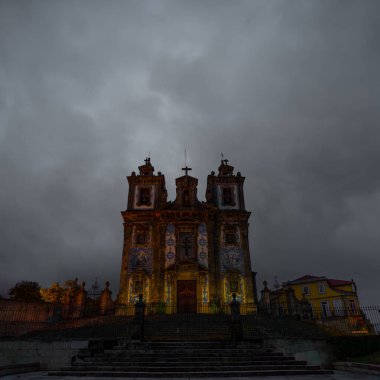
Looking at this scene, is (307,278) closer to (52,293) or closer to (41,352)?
(52,293)

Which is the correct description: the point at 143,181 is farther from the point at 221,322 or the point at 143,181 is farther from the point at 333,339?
the point at 333,339

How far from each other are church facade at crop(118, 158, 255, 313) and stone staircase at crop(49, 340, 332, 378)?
13.6 meters

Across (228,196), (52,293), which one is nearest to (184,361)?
(228,196)

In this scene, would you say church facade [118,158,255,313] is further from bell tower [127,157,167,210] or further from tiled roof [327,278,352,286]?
tiled roof [327,278,352,286]

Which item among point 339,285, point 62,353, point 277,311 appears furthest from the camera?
point 339,285

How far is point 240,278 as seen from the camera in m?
26.8

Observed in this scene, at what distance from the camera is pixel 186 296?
26.1 meters

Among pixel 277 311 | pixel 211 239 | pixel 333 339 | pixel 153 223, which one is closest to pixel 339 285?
pixel 277 311

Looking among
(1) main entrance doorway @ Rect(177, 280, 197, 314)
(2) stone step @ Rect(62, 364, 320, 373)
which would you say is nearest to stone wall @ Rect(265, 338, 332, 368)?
(2) stone step @ Rect(62, 364, 320, 373)

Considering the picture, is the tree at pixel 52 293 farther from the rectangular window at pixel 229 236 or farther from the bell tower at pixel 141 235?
the rectangular window at pixel 229 236

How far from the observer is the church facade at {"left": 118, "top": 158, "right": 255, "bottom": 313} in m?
26.1

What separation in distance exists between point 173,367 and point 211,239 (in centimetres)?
1824

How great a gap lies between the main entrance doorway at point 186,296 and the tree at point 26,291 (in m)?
26.5

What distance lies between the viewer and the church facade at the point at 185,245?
85.5 feet
